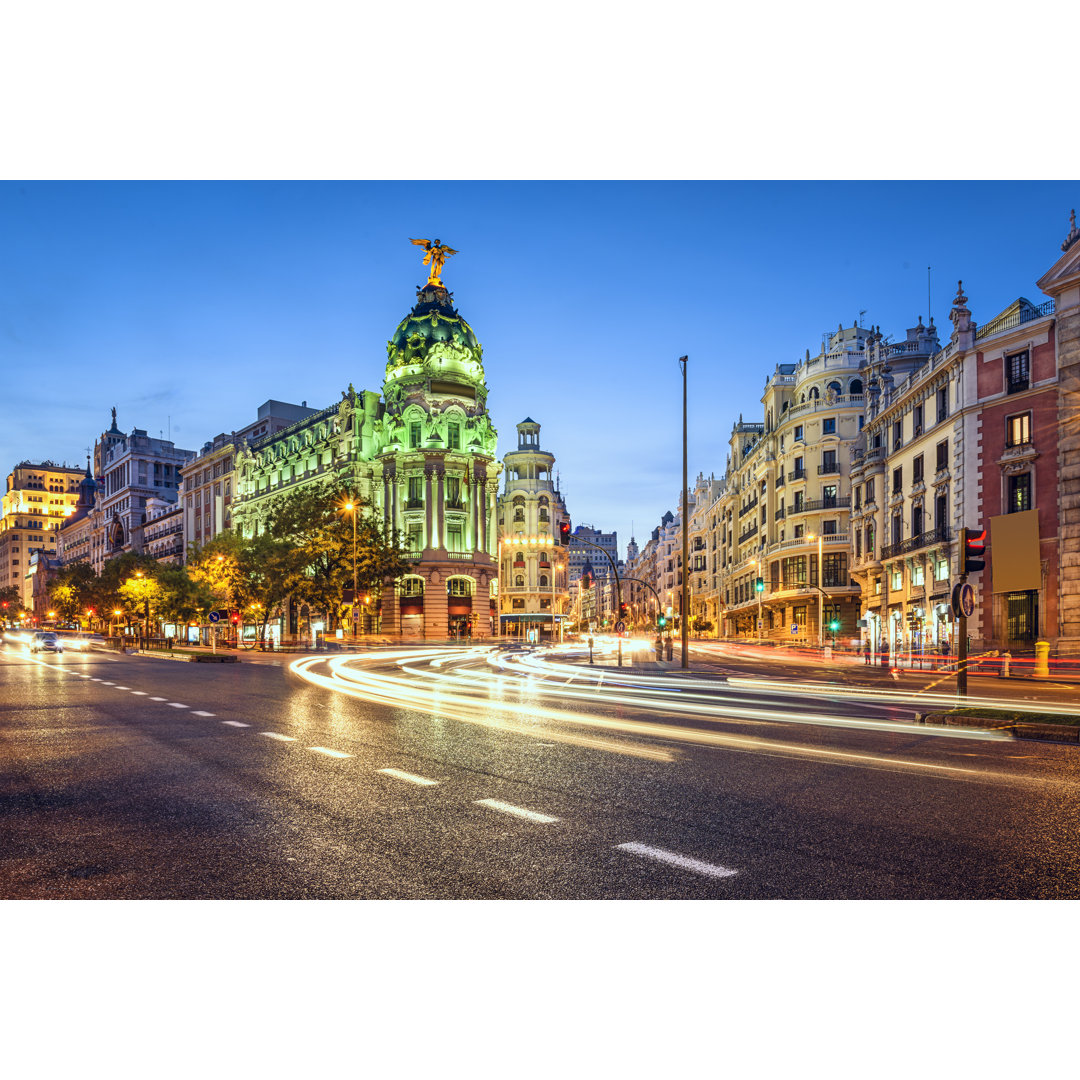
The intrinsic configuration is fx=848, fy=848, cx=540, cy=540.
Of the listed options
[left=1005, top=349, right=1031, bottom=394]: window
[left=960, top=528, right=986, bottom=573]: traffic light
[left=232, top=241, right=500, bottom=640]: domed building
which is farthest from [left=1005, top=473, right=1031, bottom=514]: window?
[left=232, top=241, right=500, bottom=640]: domed building

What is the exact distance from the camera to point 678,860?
5.73 metres

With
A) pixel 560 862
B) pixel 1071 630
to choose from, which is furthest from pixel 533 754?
pixel 1071 630

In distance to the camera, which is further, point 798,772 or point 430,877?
point 798,772

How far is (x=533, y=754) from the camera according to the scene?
34.4 feet

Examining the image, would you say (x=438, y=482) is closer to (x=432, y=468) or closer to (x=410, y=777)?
(x=432, y=468)

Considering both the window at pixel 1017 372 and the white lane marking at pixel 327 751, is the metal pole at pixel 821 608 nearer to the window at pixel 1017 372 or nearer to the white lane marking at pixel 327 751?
the window at pixel 1017 372

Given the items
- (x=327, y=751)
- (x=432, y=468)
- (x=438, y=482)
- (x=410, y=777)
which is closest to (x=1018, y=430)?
(x=327, y=751)

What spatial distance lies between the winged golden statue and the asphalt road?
72310 millimetres

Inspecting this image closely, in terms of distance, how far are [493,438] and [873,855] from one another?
75475mm

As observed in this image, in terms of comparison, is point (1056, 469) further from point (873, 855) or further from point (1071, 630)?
point (873, 855)

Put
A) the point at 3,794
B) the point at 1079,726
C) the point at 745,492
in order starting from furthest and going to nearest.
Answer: the point at 745,492, the point at 1079,726, the point at 3,794

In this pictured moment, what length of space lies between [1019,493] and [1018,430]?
277 centimetres

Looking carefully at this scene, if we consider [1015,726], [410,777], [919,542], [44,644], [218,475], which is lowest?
[44,644]

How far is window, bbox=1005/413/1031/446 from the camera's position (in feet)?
121
